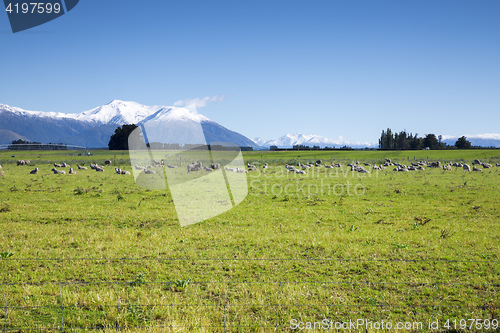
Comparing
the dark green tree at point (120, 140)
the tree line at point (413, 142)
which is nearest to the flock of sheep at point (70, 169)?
the dark green tree at point (120, 140)

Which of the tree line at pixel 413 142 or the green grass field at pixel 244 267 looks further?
the tree line at pixel 413 142

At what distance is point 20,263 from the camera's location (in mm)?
11086

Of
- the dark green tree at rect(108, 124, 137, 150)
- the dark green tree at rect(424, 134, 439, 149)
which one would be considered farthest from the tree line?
the dark green tree at rect(108, 124, 137, 150)

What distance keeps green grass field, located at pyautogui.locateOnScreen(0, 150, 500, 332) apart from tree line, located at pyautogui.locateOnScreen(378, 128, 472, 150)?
507 feet

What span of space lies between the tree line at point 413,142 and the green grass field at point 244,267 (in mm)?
154449

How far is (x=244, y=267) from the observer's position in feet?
35.0

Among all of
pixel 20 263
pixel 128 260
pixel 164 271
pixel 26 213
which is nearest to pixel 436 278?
pixel 164 271

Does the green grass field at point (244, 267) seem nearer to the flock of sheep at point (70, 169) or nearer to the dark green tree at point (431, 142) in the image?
the flock of sheep at point (70, 169)

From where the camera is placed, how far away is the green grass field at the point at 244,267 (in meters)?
7.59

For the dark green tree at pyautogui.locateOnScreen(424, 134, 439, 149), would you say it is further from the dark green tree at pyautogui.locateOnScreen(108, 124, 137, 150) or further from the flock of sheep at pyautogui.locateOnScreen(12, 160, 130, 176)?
the flock of sheep at pyautogui.locateOnScreen(12, 160, 130, 176)

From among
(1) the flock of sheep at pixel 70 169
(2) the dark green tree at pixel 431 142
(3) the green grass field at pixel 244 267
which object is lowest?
(3) the green grass field at pixel 244 267

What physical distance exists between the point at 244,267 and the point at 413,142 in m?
180

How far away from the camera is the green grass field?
299 inches

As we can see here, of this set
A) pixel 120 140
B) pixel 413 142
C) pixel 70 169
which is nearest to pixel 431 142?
pixel 413 142
